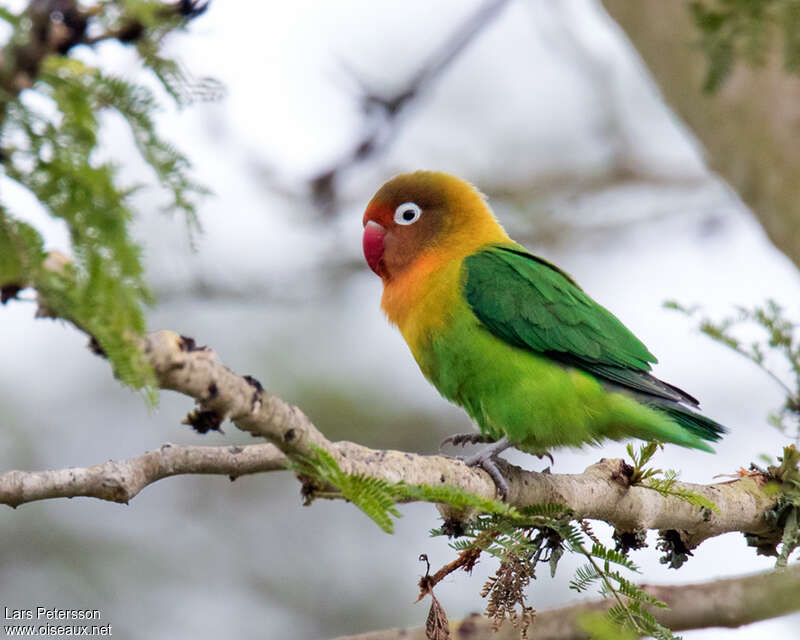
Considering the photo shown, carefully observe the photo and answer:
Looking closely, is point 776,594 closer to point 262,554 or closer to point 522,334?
point 522,334

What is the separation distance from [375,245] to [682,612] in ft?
8.29

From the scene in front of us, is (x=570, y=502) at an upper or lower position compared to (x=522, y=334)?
lower

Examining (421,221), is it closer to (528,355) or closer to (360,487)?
(528,355)

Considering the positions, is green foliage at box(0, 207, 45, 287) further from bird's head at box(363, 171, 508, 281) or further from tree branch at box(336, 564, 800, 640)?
bird's head at box(363, 171, 508, 281)

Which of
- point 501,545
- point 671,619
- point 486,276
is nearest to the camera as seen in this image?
point 501,545

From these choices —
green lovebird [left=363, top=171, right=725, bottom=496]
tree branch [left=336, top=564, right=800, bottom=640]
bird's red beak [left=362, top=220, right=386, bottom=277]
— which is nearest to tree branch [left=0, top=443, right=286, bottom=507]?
green lovebird [left=363, top=171, right=725, bottom=496]

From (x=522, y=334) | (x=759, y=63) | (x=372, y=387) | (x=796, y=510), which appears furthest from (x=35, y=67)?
(x=372, y=387)

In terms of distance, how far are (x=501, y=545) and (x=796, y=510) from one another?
1564 millimetres

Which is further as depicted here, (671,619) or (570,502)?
(671,619)

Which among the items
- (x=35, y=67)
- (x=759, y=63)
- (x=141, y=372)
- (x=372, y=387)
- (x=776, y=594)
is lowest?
(x=776, y=594)

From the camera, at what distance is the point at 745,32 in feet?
9.20

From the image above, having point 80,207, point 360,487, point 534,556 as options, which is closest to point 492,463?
point 534,556

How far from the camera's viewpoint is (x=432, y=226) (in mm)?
5102

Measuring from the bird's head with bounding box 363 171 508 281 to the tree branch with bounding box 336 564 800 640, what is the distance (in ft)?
6.31
